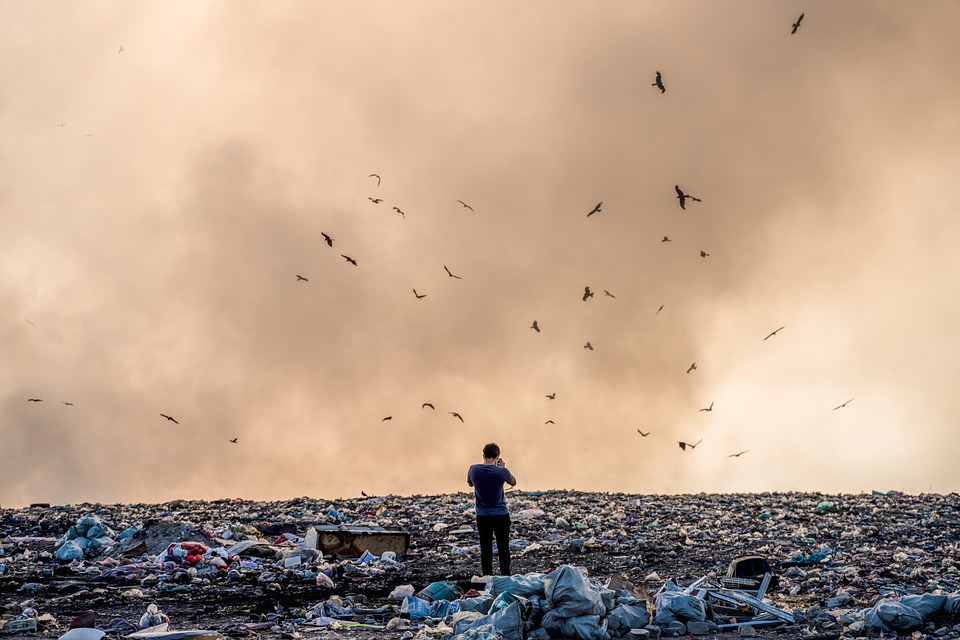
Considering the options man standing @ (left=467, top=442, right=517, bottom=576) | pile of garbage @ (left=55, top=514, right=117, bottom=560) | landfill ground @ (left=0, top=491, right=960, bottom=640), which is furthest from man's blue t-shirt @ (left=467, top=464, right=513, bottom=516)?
pile of garbage @ (left=55, top=514, right=117, bottom=560)

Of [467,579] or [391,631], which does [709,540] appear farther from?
[391,631]

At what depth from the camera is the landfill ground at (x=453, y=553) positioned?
7.35 metres

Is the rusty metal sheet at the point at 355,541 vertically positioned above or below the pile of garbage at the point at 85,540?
below

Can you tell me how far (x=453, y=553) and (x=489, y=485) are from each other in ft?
11.8

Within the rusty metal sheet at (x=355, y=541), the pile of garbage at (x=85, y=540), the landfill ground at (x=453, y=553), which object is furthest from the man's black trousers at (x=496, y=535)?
the pile of garbage at (x=85, y=540)

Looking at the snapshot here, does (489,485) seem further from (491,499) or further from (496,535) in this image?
(496,535)

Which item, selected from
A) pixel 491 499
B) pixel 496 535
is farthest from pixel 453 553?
pixel 491 499

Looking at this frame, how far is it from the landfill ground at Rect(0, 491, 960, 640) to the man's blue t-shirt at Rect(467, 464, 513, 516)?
799 mm

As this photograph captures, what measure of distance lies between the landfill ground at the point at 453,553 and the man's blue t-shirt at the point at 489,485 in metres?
0.80

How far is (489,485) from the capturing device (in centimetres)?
788

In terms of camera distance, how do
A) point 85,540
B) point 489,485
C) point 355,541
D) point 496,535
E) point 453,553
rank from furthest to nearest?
point 85,540
point 453,553
point 355,541
point 496,535
point 489,485

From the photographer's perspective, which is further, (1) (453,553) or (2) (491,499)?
(1) (453,553)

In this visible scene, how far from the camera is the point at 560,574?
236 inches

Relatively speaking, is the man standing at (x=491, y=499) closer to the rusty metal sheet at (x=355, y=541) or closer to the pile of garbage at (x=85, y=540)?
the rusty metal sheet at (x=355, y=541)
